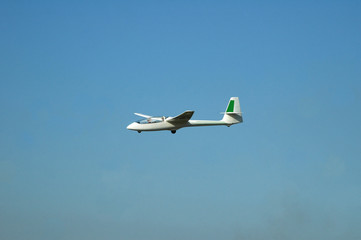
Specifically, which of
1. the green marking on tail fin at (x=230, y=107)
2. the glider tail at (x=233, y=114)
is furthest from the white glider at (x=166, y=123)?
the green marking on tail fin at (x=230, y=107)

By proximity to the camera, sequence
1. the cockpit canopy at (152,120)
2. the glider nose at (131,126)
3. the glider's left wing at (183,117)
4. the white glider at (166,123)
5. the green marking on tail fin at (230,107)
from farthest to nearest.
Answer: the green marking on tail fin at (230,107)
the glider nose at (131,126)
the cockpit canopy at (152,120)
the white glider at (166,123)
the glider's left wing at (183,117)

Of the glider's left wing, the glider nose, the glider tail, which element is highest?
the glider tail

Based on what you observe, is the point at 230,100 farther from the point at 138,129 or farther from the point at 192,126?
the point at 138,129

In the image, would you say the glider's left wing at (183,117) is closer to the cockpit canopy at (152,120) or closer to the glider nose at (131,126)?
the cockpit canopy at (152,120)

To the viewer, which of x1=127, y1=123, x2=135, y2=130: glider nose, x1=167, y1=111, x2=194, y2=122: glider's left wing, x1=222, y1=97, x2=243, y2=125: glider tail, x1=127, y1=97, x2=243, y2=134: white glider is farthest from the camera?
x1=222, y1=97, x2=243, y2=125: glider tail

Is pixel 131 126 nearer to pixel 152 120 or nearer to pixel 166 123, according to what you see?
pixel 152 120

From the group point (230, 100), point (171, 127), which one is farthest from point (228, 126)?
point (171, 127)

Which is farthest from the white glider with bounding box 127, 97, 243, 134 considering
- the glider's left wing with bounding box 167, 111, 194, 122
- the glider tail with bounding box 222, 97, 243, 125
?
the glider tail with bounding box 222, 97, 243, 125

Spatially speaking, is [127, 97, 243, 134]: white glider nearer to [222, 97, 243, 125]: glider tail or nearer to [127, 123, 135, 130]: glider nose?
[127, 123, 135, 130]: glider nose

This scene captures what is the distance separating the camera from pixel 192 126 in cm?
7519

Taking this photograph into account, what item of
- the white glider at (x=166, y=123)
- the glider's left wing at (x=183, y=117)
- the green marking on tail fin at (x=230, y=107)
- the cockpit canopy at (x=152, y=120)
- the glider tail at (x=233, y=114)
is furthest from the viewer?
the green marking on tail fin at (x=230, y=107)

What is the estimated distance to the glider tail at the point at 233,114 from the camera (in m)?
78.1

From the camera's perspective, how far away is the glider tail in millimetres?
78125

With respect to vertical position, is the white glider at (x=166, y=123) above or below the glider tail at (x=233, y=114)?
below
